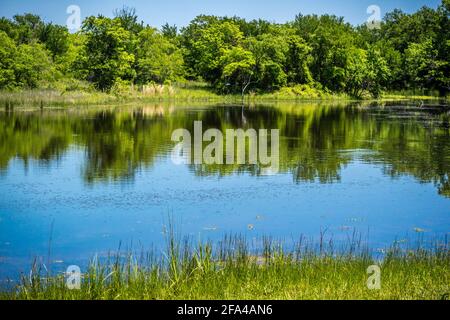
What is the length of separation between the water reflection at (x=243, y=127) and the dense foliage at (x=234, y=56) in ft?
56.1

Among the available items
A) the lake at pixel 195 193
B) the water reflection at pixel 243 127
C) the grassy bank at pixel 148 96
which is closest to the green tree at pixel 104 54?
the grassy bank at pixel 148 96

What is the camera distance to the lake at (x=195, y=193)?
45.5ft

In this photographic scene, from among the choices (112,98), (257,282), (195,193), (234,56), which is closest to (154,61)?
(234,56)

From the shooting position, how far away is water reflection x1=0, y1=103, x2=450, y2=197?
73.7 feet

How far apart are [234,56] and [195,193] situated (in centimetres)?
5870

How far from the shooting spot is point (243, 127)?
38344 mm

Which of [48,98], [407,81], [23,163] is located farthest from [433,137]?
[407,81]

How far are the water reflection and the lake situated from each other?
100mm

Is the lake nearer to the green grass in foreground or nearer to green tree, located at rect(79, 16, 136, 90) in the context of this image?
the green grass in foreground

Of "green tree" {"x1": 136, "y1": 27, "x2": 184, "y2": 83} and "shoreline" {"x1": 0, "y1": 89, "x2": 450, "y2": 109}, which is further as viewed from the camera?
"green tree" {"x1": 136, "y1": 27, "x2": 184, "y2": 83}

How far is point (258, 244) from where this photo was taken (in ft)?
42.7

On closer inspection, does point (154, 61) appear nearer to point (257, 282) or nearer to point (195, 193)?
point (195, 193)

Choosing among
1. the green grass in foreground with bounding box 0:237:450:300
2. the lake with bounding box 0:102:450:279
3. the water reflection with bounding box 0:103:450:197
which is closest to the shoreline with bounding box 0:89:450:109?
the water reflection with bounding box 0:103:450:197
